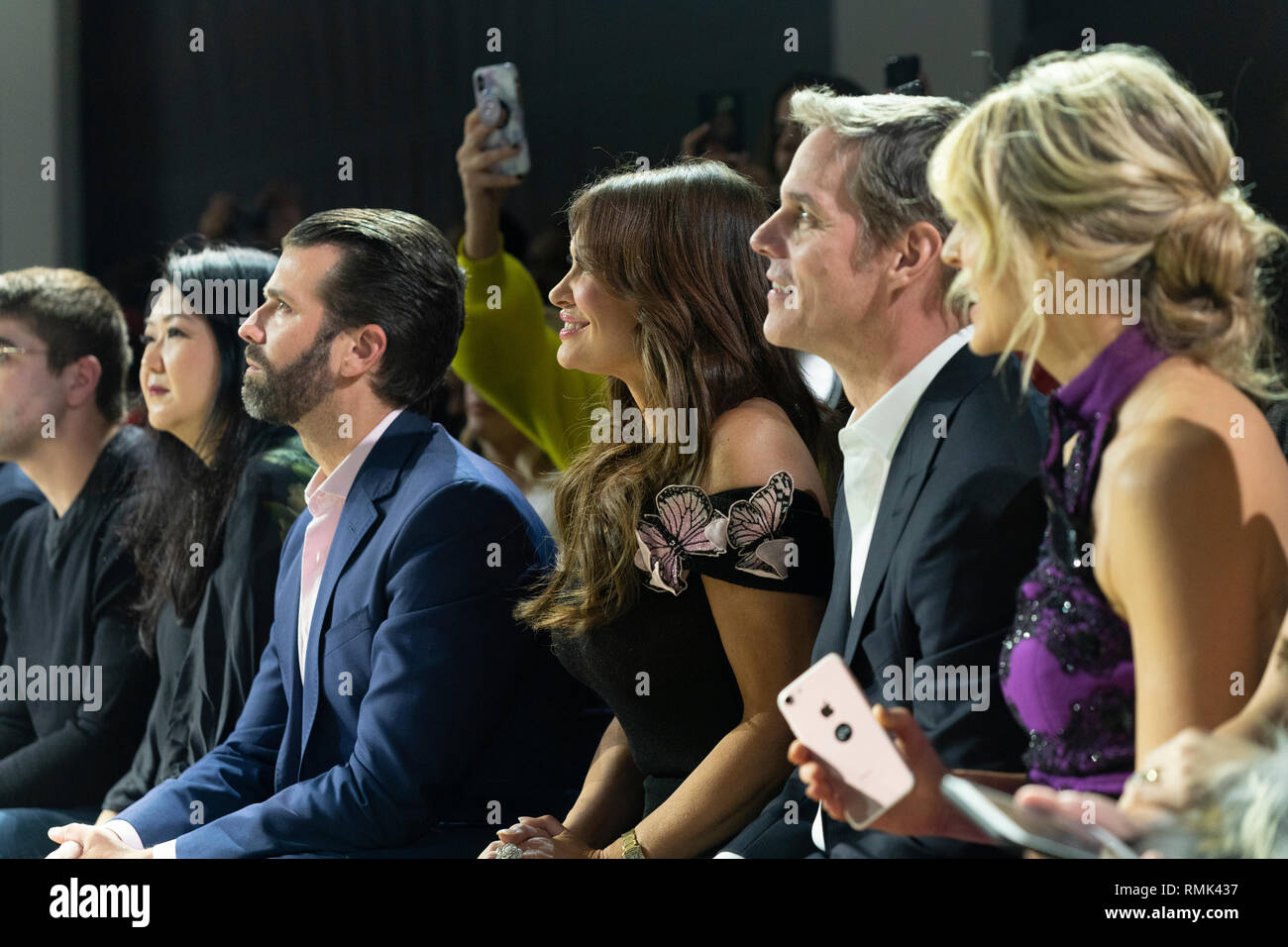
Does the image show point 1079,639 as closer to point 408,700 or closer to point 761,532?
point 761,532

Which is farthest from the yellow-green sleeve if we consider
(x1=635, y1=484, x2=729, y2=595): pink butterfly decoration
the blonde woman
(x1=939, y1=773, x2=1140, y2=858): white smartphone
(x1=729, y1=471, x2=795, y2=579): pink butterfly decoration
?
(x1=939, y1=773, x2=1140, y2=858): white smartphone

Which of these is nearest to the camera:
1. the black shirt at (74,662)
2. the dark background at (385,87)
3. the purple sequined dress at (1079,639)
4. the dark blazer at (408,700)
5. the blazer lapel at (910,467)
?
the purple sequined dress at (1079,639)

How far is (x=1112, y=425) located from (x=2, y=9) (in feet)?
8.46

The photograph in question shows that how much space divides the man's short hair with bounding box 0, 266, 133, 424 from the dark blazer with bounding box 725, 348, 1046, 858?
1995 mm

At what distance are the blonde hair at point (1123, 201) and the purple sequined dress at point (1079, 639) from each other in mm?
97

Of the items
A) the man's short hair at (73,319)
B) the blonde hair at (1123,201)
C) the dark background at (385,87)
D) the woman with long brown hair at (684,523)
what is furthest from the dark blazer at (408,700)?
the blonde hair at (1123,201)

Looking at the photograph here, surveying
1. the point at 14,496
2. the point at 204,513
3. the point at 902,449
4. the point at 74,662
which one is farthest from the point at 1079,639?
the point at 14,496

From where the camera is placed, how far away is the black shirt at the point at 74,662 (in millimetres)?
3410

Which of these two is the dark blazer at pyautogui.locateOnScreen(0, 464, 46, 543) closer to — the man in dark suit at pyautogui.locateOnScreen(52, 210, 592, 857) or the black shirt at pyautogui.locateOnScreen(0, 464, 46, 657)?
the black shirt at pyautogui.locateOnScreen(0, 464, 46, 657)

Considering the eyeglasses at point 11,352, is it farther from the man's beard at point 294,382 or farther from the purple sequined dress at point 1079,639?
the purple sequined dress at point 1079,639

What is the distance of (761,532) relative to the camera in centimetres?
268

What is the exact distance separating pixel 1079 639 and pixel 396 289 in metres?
1.61

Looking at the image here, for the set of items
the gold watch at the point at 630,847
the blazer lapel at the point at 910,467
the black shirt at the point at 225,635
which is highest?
the blazer lapel at the point at 910,467

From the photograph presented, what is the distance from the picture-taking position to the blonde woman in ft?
6.86
